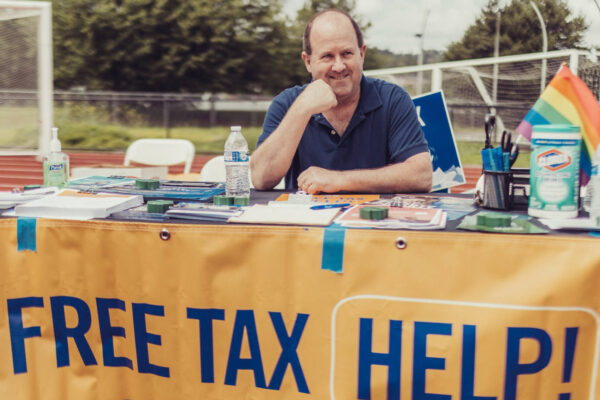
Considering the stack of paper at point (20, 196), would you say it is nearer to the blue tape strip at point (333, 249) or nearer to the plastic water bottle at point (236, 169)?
the plastic water bottle at point (236, 169)

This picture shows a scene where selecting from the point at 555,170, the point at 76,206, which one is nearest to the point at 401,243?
the point at 555,170

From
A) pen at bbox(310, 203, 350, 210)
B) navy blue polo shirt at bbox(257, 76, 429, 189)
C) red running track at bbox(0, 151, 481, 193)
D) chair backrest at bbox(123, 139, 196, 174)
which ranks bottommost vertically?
red running track at bbox(0, 151, 481, 193)

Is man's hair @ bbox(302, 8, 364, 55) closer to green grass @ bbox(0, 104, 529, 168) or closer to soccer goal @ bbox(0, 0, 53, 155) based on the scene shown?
soccer goal @ bbox(0, 0, 53, 155)

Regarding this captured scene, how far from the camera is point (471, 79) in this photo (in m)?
11.8

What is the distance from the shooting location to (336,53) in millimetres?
2477

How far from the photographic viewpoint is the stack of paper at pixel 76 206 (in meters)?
1.63

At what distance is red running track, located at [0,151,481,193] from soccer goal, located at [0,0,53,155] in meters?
2.42

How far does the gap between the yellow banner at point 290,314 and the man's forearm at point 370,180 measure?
0.62 metres

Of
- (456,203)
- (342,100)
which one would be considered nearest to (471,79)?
(342,100)

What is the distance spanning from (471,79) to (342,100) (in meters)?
9.97

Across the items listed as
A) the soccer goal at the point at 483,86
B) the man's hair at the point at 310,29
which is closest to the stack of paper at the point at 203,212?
the man's hair at the point at 310,29

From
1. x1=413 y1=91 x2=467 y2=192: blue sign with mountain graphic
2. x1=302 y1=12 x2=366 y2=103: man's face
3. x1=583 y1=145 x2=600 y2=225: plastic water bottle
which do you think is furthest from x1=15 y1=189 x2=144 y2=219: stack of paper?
x1=413 y1=91 x2=467 y2=192: blue sign with mountain graphic

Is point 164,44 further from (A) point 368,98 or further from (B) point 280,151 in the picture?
(B) point 280,151

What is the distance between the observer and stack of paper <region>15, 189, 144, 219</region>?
1631 mm
